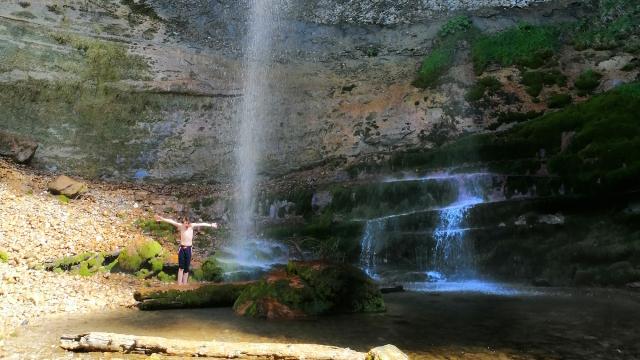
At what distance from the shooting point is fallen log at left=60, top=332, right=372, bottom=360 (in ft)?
16.4

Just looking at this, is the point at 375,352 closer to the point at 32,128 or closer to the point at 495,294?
the point at 495,294

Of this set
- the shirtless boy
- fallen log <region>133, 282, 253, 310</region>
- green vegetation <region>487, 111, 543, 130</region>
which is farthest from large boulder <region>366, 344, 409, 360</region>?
green vegetation <region>487, 111, 543, 130</region>

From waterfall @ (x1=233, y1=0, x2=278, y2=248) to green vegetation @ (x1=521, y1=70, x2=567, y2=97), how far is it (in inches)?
425

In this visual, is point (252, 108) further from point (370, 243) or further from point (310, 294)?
point (310, 294)

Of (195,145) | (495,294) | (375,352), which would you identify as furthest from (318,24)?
(375,352)

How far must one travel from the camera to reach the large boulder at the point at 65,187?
605 inches

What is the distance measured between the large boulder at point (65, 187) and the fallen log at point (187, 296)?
8.23 metres

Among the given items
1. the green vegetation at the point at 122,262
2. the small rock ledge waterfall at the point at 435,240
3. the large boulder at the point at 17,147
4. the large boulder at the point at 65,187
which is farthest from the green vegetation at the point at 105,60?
the small rock ledge waterfall at the point at 435,240

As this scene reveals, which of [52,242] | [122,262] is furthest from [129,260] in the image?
[52,242]

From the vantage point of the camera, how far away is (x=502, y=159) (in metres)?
15.1

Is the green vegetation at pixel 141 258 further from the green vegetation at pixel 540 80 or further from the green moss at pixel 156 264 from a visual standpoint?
the green vegetation at pixel 540 80

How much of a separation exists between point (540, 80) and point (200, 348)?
17924 millimetres

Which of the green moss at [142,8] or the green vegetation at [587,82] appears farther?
the green moss at [142,8]

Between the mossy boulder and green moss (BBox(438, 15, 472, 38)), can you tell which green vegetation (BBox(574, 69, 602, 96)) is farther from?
the mossy boulder
